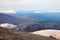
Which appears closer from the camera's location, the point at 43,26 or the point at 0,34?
the point at 0,34

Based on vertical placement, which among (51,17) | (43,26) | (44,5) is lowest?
(43,26)

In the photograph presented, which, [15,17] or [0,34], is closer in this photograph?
[0,34]

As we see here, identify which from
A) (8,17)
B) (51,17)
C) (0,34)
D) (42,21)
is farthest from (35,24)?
(0,34)

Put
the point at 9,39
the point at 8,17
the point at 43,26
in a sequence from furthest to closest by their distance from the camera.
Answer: the point at 8,17 < the point at 43,26 < the point at 9,39

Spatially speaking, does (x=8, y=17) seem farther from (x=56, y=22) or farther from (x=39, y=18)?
(x=56, y=22)

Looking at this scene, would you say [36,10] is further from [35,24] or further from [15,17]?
[15,17]

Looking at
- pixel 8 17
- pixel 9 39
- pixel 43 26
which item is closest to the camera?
pixel 9 39

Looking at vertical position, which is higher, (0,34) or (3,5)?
(3,5)

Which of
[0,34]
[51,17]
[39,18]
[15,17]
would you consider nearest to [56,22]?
[51,17]

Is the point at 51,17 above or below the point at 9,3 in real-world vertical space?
below
